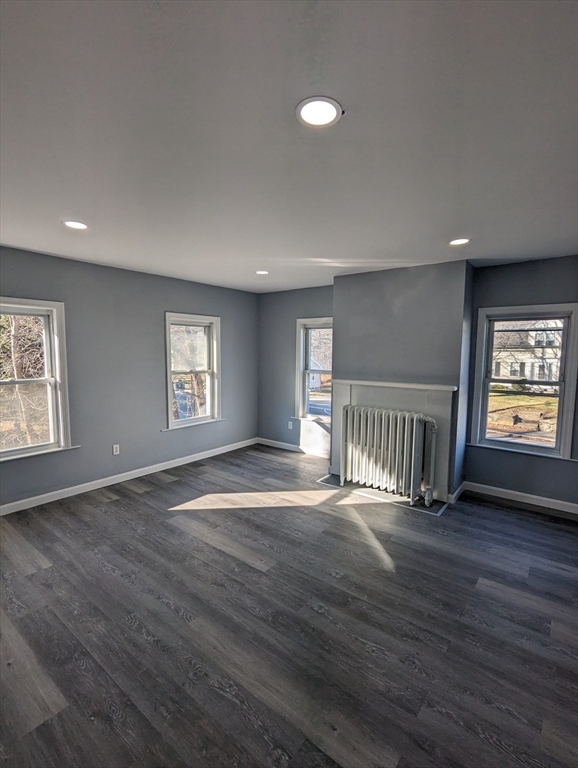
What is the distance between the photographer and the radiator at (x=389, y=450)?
3746 millimetres

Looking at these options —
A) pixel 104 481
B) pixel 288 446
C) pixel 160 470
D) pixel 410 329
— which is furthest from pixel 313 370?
pixel 104 481

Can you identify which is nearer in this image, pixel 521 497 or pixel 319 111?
pixel 319 111

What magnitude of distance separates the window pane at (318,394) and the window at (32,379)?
3205 millimetres

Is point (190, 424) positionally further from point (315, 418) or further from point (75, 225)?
point (75, 225)

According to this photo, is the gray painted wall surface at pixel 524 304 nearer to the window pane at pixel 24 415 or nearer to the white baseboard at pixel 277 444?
the white baseboard at pixel 277 444

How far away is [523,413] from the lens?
3906mm

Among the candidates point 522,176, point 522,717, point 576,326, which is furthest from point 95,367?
point 576,326

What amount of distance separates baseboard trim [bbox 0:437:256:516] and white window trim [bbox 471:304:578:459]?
3.50 m

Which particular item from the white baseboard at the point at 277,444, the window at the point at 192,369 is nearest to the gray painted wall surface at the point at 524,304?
the white baseboard at the point at 277,444

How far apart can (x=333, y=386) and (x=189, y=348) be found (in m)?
2.10

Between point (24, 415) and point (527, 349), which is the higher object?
point (527, 349)

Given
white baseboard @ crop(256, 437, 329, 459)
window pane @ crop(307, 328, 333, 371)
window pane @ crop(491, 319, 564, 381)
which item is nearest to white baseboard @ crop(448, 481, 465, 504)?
window pane @ crop(491, 319, 564, 381)

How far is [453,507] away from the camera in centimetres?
373

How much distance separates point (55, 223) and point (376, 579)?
344 cm
